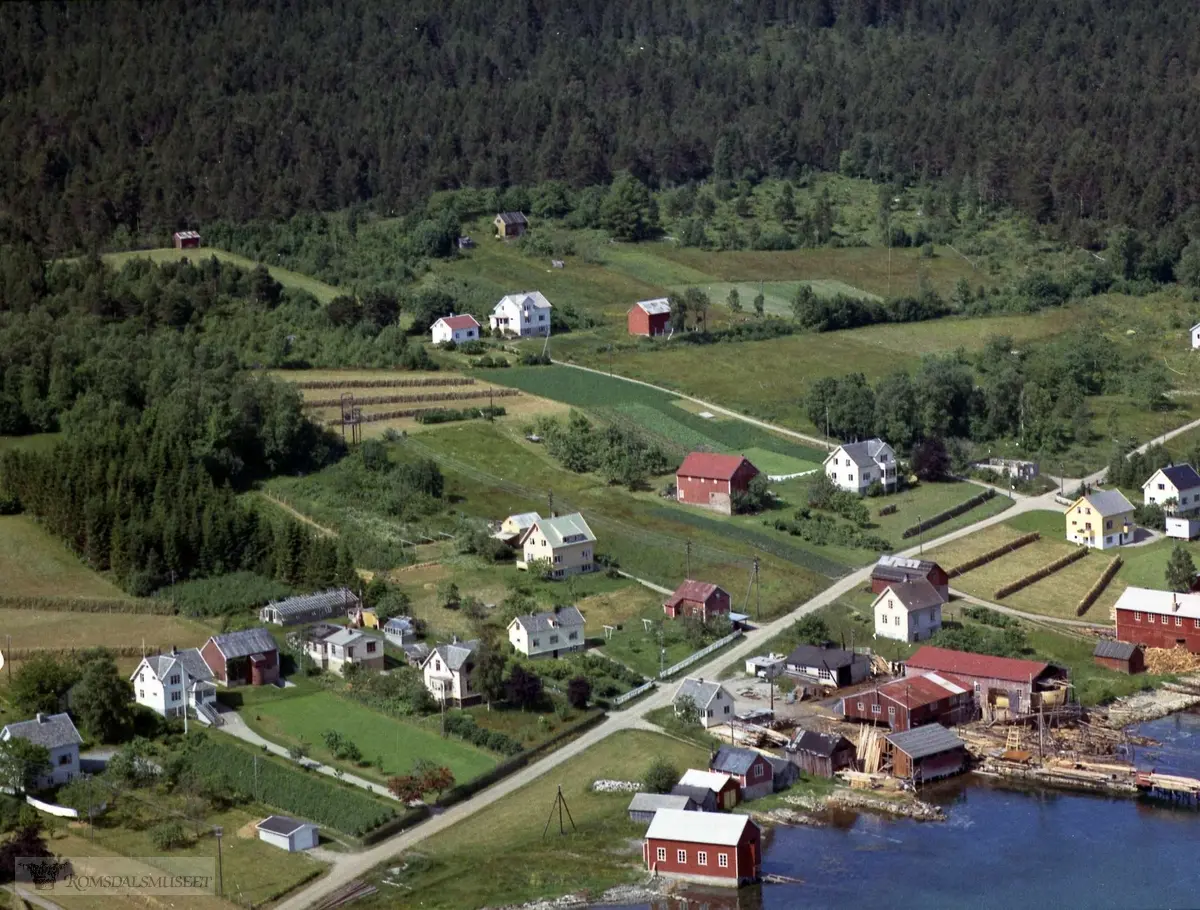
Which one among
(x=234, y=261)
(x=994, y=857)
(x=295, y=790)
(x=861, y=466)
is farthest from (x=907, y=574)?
(x=234, y=261)

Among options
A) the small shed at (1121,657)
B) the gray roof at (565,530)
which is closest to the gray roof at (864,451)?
the gray roof at (565,530)

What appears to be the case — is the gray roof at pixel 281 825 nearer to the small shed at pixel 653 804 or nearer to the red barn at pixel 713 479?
the small shed at pixel 653 804

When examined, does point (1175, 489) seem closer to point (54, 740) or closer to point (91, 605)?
point (91, 605)

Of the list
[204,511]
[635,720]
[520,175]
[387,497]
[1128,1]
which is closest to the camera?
[635,720]

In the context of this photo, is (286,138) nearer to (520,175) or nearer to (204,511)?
(520,175)

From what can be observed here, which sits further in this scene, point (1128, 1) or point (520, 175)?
point (1128, 1)

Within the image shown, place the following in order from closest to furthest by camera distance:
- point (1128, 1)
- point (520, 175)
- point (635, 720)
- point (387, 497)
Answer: point (635, 720) < point (387, 497) < point (520, 175) < point (1128, 1)

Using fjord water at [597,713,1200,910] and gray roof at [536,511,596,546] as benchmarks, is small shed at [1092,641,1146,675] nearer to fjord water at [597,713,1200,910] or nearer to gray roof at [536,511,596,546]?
fjord water at [597,713,1200,910]

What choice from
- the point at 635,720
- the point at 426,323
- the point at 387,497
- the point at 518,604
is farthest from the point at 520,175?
the point at 635,720
